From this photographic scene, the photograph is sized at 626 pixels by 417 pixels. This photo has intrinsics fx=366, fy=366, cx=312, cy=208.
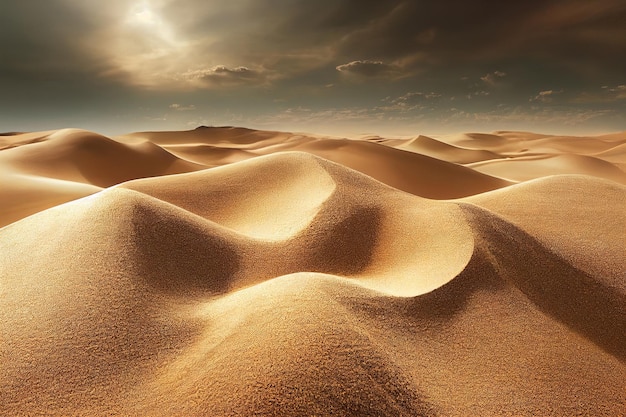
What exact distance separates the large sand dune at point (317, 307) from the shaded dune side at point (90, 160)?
354 inches

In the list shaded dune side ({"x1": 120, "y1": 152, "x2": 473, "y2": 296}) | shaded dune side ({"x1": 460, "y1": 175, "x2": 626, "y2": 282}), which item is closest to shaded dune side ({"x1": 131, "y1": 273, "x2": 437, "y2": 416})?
shaded dune side ({"x1": 120, "y1": 152, "x2": 473, "y2": 296})

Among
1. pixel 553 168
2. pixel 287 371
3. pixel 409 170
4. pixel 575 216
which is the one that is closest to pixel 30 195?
pixel 287 371

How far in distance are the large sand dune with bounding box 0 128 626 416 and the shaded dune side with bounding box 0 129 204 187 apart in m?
8.99

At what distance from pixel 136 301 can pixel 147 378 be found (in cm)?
58

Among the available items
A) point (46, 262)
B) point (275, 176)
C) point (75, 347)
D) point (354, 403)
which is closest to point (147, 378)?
point (75, 347)

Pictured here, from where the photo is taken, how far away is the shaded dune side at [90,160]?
11008 millimetres

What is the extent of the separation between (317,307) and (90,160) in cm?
1349

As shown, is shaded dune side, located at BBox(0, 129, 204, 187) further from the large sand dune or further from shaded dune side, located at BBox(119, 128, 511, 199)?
the large sand dune

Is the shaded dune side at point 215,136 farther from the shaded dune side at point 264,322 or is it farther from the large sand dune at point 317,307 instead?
the shaded dune side at point 264,322

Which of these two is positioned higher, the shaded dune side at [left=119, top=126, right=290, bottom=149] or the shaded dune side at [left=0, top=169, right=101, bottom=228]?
the shaded dune side at [left=119, top=126, right=290, bottom=149]

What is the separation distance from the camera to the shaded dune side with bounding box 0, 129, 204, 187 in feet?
36.1

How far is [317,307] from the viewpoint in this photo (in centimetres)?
201

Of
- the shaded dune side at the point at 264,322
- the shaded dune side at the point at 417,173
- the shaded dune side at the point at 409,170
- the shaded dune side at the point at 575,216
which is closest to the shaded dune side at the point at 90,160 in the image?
the shaded dune side at the point at 409,170

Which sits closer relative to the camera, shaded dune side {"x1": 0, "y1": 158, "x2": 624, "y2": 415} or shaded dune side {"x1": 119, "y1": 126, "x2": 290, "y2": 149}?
shaded dune side {"x1": 0, "y1": 158, "x2": 624, "y2": 415}
